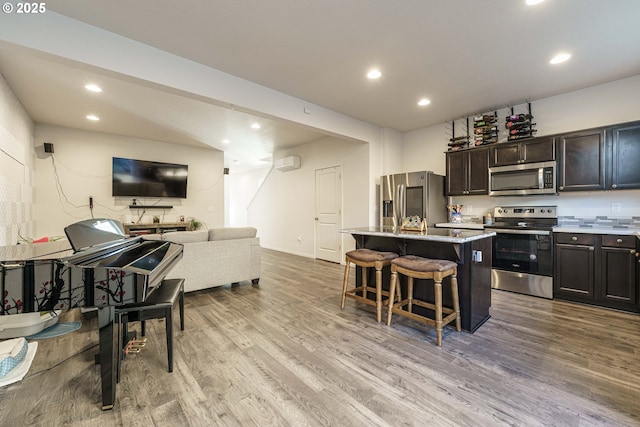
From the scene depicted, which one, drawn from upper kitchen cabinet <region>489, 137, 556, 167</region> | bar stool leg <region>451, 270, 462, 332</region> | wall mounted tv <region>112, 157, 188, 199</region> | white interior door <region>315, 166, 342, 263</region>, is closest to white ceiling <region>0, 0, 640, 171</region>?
upper kitchen cabinet <region>489, 137, 556, 167</region>

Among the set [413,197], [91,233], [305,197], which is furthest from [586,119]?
[91,233]

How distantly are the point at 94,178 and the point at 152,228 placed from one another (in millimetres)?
1451

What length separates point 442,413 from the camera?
1516mm

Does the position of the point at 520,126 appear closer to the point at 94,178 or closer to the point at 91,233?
the point at 91,233

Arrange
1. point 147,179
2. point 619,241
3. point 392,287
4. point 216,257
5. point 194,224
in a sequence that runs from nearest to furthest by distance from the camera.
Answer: point 392,287 → point 619,241 → point 216,257 → point 147,179 → point 194,224

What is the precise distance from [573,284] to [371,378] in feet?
9.91

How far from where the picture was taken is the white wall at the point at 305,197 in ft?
17.3

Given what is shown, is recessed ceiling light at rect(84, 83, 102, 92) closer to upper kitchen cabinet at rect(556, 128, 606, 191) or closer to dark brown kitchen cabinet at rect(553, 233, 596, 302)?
upper kitchen cabinet at rect(556, 128, 606, 191)

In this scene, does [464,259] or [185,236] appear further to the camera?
[185,236]

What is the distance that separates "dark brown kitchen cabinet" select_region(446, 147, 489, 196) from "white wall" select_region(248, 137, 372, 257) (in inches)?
55.9

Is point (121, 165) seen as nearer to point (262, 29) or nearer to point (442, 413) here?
point (262, 29)

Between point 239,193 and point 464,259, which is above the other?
point 239,193

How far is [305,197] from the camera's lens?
21.4 feet

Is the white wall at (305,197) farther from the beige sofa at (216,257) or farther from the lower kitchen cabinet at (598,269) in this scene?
the lower kitchen cabinet at (598,269)
